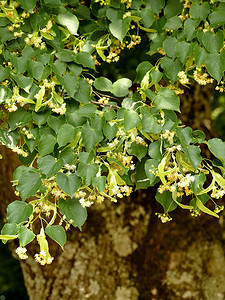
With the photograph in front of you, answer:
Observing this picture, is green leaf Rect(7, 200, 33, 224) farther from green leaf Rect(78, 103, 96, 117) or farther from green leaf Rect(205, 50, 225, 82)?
green leaf Rect(205, 50, 225, 82)

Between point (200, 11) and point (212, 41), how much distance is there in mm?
106

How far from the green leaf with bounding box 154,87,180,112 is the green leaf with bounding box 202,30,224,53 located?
7.2 inches

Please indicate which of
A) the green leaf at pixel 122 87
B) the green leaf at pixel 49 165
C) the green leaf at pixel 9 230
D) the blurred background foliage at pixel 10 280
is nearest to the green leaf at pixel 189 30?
the green leaf at pixel 122 87

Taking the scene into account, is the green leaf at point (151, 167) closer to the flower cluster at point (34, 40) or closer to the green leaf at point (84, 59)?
the green leaf at point (84, 59)

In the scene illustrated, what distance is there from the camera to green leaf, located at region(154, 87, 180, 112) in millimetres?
1375

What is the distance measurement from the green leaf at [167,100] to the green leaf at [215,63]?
137 millimetres

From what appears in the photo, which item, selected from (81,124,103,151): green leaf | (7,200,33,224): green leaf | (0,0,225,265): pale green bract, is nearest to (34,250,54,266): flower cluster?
(0,0,225,265): pale green bract

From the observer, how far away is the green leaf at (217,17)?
1.38 metres

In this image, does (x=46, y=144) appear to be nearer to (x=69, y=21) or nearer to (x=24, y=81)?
(x=24, y=81)

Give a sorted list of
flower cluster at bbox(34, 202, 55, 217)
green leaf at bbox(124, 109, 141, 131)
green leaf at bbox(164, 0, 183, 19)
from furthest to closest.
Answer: green leaf at bbox(164, 0, 183, 19)
flower cluster at bbox(34, 202, 55, 217)
green leaf at bbox(124, 109, 141, 131)

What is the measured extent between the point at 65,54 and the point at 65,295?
144 cm

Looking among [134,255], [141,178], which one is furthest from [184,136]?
[134,255]

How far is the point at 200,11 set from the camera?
1397 millimetres

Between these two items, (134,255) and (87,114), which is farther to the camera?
(134,255)
